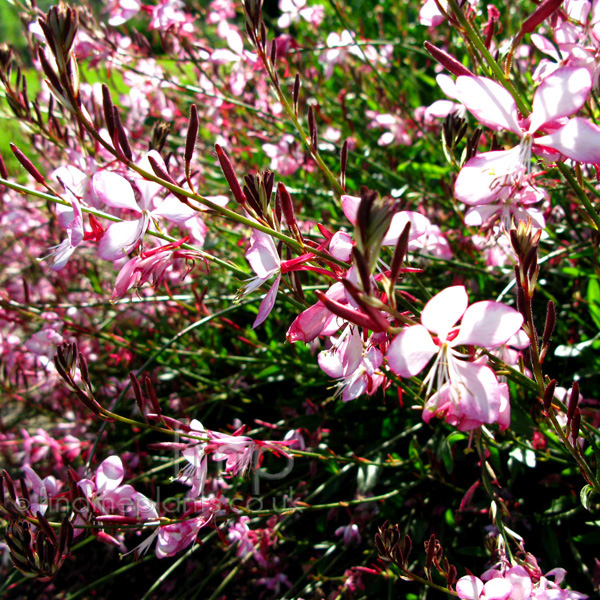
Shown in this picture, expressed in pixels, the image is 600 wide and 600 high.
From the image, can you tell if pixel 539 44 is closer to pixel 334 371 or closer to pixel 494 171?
pixel 494 171

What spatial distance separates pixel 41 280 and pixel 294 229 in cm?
275

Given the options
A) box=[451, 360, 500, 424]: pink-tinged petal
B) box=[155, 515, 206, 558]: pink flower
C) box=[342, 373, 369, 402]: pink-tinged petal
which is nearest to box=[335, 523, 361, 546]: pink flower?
box=[155, 515, 206, 558]: pink flower

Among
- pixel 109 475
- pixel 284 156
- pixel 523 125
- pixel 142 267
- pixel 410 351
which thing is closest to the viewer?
pixel 410 351

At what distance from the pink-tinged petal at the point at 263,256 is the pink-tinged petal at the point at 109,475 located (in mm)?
575

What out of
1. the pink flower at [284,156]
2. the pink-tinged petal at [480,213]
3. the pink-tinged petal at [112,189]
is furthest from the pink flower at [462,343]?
the pink flower at [284,156]

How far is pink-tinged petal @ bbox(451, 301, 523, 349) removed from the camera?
0.56 metres

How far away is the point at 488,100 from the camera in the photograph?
2.08ft

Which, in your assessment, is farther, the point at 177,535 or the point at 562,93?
the point at 177,535

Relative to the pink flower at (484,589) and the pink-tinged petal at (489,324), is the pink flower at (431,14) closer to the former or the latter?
the pink-tinged petal at (489,324)

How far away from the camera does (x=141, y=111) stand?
2686mm

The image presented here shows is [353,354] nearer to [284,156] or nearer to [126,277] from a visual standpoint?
[126,277]

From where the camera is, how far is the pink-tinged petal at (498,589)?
0.81 m

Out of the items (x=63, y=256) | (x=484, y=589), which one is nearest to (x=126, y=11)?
(x=63, y=256)

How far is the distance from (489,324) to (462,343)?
0.04 metres
